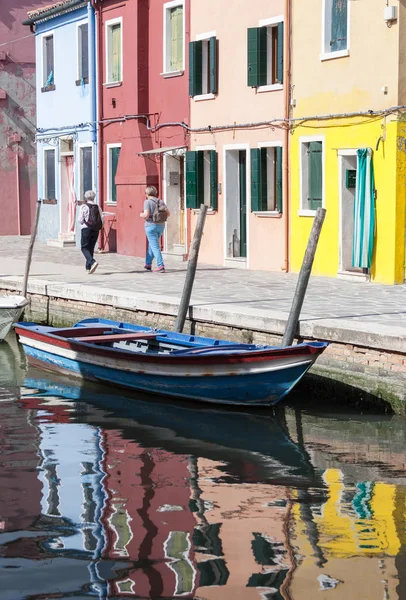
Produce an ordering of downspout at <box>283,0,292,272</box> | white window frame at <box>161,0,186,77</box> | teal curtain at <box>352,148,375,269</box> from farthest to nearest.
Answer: white window frame at <box>161,0,186,77</box>, downspout at <box>283,0,292,272</box>, teal curtain at <box>352,148,375,269</box>

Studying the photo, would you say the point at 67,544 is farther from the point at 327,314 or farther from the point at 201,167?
the point at 201,167

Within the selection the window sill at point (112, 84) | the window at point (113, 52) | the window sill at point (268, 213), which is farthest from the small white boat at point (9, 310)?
the window at point (113, 52)

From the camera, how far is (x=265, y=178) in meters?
22.7

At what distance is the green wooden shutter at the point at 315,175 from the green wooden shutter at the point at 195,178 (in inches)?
140

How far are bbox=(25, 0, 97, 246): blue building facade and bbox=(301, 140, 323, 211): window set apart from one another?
8.63 meters

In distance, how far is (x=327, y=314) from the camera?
47.8 feet

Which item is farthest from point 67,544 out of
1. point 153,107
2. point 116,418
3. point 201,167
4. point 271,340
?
point 153,107

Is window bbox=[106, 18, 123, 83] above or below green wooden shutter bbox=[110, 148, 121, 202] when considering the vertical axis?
above

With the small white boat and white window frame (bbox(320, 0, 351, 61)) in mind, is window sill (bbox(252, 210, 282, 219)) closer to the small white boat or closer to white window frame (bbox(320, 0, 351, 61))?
white window frame (bbox(320, 0, 351, 61))

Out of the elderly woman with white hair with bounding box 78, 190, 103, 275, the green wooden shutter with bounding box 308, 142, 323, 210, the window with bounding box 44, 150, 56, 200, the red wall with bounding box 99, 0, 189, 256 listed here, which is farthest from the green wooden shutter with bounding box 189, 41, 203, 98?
the window with bounding box 44, 150, 56, 200

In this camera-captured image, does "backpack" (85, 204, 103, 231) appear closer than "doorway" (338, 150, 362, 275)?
No

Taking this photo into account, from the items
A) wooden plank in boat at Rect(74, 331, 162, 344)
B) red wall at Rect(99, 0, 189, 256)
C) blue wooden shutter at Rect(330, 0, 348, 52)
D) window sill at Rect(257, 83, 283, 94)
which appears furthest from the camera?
red wall at Rect(99, 0, 189, 256)

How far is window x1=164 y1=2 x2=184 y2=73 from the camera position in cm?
2562

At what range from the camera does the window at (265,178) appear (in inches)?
890
